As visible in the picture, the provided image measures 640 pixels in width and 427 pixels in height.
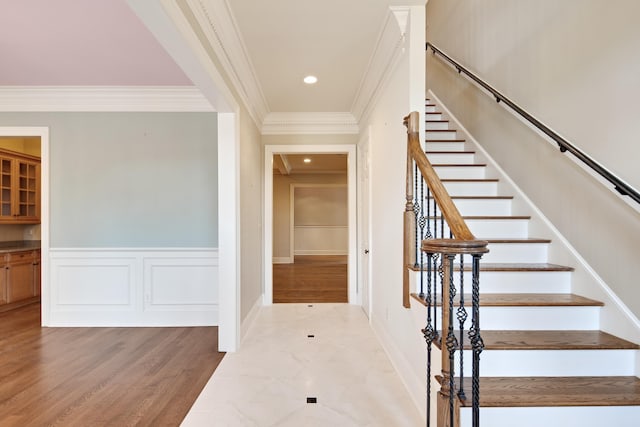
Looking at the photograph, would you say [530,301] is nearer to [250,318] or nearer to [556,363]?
[556,363]

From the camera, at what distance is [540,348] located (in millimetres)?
1624

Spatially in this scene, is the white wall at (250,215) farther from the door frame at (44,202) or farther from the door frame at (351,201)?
the door frame at (44,202)

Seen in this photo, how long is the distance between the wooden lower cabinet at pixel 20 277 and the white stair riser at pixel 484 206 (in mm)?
5525

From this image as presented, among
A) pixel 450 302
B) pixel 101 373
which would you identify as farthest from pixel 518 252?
pixel 101 373

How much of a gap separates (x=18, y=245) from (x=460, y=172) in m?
6.10

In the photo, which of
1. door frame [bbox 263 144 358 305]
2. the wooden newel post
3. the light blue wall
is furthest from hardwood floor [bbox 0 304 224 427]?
the wooden newel post

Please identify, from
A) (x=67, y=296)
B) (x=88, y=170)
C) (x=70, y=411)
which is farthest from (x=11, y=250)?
(x=70, y=411)

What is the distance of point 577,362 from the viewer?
1644 millimetres

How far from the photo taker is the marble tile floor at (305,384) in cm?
197

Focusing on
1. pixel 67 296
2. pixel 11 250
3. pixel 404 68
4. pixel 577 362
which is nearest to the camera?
pixel 577 362

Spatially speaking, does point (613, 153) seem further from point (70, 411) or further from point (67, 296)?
point (67, 296)

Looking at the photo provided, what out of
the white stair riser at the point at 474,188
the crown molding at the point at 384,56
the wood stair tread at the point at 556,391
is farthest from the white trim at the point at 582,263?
the crown molding at the point at 384,56

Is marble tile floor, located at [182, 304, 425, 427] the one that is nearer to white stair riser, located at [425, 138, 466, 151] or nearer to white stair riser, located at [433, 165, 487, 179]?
white stair riser, located at [433, 165, 487, 179]

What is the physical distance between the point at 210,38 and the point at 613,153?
103 inches
